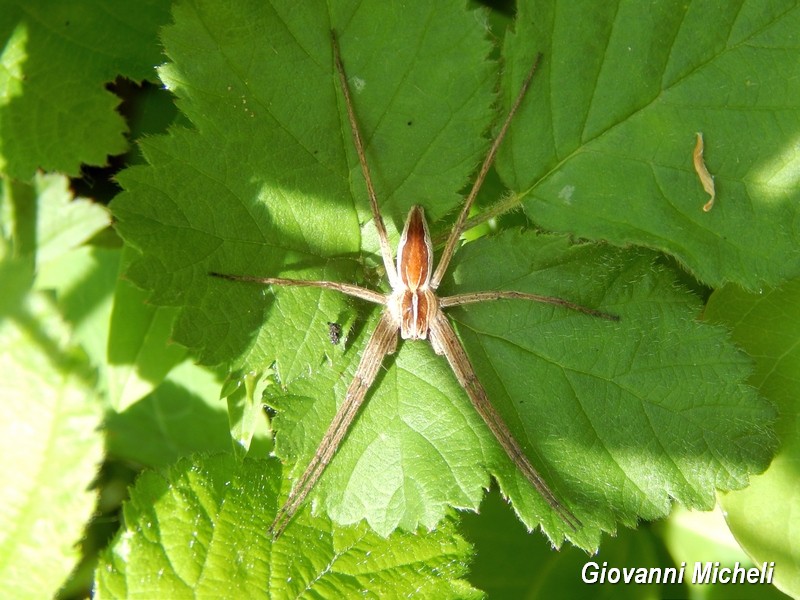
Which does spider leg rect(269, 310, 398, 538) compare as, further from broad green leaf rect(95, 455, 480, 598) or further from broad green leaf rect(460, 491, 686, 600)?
broad green leaf rect(460, 491, 686, 600)

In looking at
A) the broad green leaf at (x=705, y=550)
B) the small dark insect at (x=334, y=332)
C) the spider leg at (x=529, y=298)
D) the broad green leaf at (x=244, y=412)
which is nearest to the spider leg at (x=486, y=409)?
the spider leg at (x=529, y=298)

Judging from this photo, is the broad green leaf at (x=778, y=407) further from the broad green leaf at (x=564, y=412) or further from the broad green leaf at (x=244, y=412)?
the broad green leaf at (x=244, y=412)

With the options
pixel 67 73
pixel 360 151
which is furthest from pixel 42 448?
pixel 67 73

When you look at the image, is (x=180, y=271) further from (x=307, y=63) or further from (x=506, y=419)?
(x=506, y=419)

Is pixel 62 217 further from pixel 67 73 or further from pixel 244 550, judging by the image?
pixel 244 550

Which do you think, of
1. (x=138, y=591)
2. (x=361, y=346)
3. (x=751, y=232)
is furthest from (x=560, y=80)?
(x=138, y=591)

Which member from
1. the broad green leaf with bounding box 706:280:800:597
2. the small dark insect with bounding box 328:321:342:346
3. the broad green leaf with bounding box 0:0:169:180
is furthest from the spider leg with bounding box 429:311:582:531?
the broad green leaf with bounding box 0:0:169:180

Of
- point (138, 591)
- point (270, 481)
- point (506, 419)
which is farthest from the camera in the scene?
point (270, 481)
